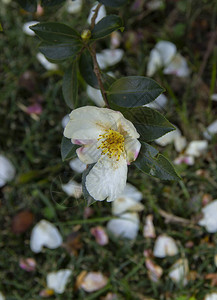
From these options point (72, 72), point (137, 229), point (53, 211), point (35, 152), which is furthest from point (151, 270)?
point (72, 72)

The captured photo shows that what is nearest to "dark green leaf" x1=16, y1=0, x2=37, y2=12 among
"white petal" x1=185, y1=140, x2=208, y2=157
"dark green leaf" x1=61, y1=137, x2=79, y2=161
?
"dark green leaf" x1=61, y1=137, x2=79, y2=161

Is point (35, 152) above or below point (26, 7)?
below

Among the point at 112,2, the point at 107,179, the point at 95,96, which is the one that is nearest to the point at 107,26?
the point at 112,2

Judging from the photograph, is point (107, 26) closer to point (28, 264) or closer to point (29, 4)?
point (29, 4)

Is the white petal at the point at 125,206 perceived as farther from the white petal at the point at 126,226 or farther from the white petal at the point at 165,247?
the white petal at the point at 165,247

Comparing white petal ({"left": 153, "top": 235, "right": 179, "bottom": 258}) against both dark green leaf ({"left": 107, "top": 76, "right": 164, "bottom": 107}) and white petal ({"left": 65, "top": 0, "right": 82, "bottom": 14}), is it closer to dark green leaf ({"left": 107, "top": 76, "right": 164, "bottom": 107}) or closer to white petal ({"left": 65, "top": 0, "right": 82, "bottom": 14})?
dark green leaf ({"left": 107, "top": 76, "right": 164, "bottom": 107})

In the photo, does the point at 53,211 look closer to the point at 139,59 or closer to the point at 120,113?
the point at 139,59

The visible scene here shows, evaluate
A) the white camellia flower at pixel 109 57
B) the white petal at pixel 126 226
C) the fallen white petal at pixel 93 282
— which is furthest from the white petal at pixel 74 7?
the fallen white petal at pixel 93 282
